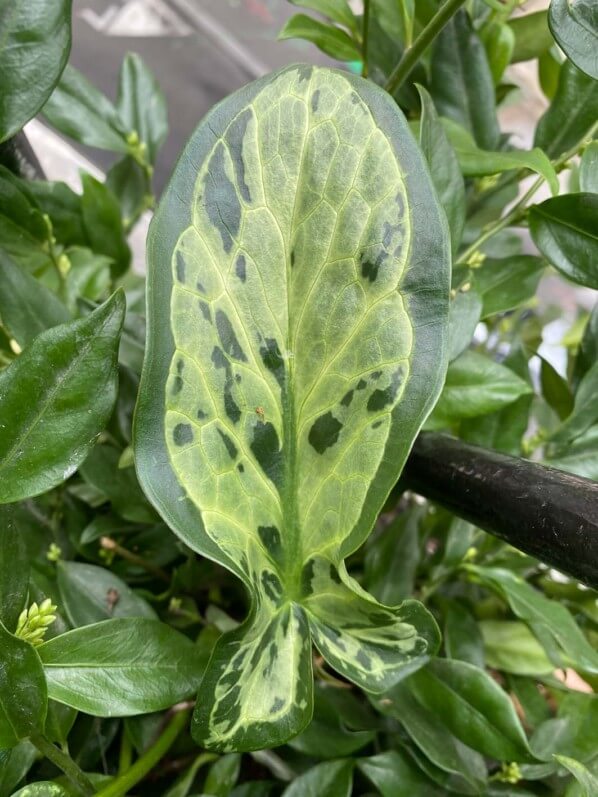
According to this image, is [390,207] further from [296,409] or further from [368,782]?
[368,782]

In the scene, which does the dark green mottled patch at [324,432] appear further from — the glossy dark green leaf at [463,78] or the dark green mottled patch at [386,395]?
the glossy dark green leaf at [463,78]

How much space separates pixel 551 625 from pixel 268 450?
0.21m

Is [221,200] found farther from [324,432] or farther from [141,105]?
[141,105]

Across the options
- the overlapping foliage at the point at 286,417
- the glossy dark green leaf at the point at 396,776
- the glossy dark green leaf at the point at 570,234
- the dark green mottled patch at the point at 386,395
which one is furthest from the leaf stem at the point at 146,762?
the glossy dark green leaf at the point at 570,234

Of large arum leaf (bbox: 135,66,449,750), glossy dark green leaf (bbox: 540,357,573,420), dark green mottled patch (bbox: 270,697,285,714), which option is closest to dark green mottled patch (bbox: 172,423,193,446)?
large arum leaf (bbox: 135,66,449,750)

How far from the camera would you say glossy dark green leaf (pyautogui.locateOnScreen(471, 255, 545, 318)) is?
40 centimetres

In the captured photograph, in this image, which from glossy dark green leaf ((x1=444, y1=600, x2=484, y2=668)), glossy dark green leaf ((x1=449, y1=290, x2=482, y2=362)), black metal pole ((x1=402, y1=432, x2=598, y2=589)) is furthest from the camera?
glossy dark green leaf ((x1=444, y1=600, x2=484, y2=668))

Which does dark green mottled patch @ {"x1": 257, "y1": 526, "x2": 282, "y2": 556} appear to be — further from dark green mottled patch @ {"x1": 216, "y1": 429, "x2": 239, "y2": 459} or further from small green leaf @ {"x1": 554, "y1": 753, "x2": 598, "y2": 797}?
small green leaf @ {"x1": 554, "y1": 753, "x2": 598, "y2": 797}

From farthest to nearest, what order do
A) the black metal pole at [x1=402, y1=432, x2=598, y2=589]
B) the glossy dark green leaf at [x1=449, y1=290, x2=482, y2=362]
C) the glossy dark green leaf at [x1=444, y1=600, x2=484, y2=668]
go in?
the glossy dark green leaf at [x1=444, y1=600, x2=484, y2=668] → the glossy dark green leaf at [x1=449, y1=290, x2=482, y2=362] → the black metal pole at [x1=402, y1=432, x2=598, y2=589]

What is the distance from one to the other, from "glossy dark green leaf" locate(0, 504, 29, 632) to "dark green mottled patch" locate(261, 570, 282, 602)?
10 centimetres

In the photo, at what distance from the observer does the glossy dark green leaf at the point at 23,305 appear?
34 cm

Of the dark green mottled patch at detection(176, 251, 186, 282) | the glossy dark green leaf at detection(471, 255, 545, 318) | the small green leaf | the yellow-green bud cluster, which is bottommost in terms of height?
the small green leaf

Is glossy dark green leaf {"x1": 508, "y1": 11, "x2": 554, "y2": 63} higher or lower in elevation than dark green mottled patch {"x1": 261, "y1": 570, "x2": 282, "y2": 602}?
higher

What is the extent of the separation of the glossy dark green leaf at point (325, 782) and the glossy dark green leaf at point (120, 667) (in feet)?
0.36
